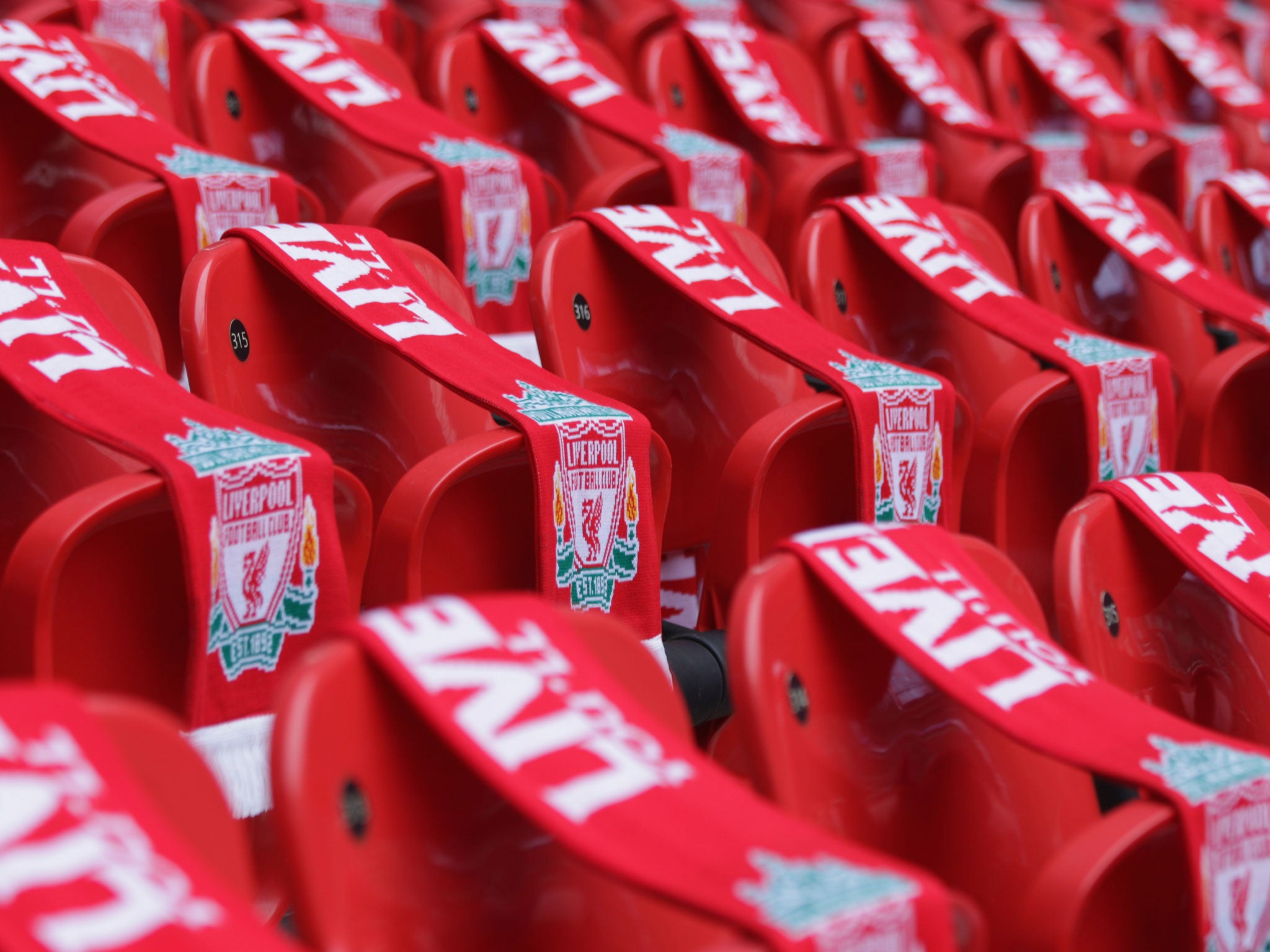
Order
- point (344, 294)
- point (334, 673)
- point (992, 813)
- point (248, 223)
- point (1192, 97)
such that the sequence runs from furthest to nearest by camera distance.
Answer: point (1192, 97) < point (248, 223) < point (344, 294) < point (992, 813) < point (334, 673)

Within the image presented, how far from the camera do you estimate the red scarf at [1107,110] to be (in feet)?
3.69

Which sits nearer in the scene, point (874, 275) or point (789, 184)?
point (874, 275)

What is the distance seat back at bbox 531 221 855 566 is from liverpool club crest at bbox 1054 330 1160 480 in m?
0.12

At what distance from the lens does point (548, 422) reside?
495 millimetres

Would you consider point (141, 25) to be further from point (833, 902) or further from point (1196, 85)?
point (1196, 85)

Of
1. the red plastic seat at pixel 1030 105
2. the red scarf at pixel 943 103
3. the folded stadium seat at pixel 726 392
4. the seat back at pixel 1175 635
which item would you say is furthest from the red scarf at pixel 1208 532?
the red plastic seat at pixel 1030 105

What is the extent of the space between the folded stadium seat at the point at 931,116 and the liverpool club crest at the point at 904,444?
1.49 feet

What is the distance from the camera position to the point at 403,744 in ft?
1.05

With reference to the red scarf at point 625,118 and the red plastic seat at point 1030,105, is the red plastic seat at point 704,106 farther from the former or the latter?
the red plastic seat at point 1030,105

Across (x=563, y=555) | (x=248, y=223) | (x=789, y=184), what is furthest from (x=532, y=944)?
(x=789, y=184)

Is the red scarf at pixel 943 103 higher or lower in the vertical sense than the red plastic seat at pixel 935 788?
higher

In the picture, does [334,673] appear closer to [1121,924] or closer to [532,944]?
[532,944]

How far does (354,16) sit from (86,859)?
0.83m

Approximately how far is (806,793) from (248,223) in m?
0.40
